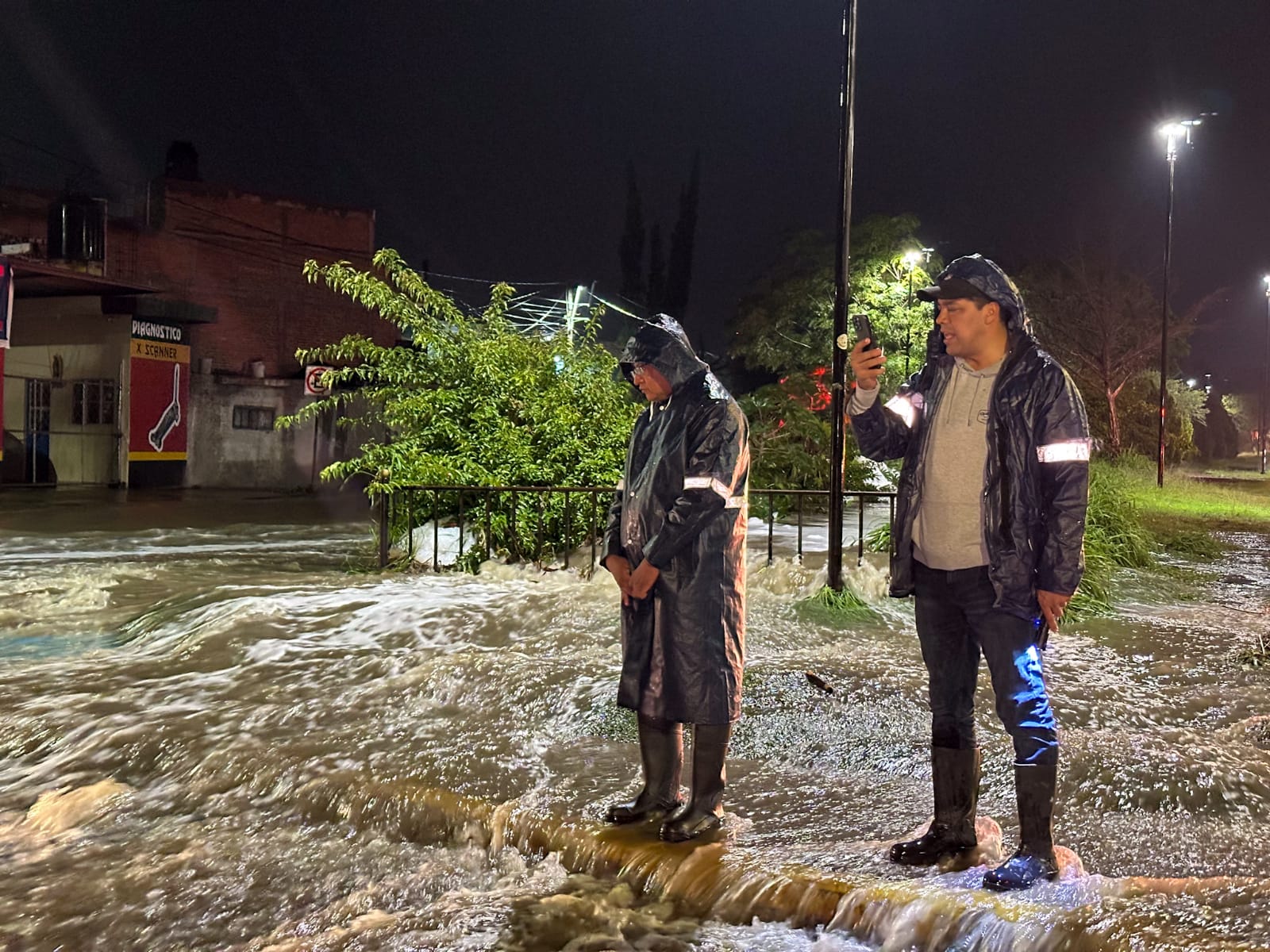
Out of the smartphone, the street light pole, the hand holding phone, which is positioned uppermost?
the street light pole

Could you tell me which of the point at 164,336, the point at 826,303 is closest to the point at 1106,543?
the point at 826,303

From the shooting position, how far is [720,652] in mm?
3619

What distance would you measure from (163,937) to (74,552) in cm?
1003

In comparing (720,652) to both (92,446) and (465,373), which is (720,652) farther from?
(92,446)

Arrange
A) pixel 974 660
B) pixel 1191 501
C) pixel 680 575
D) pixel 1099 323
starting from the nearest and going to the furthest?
pixel 974 660, pixel 680 575, pixel 1191 501, pixel 1099 323

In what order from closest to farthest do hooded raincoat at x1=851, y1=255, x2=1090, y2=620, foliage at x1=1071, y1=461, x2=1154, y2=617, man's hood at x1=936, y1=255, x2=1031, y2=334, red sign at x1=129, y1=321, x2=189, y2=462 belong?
hooded raincoat at x1=851, y1=255, x2=1090, y2=620 < man's hood at x1=936, y1=255, x2=1031, y2=334 < foliage at x1=1071, y1=461, x2=1154, y2=617 < red sign at x1=129, y1=321, x2=189, y2=462

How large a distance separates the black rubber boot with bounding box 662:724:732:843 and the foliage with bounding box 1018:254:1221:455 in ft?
120

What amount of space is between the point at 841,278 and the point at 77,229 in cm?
2138

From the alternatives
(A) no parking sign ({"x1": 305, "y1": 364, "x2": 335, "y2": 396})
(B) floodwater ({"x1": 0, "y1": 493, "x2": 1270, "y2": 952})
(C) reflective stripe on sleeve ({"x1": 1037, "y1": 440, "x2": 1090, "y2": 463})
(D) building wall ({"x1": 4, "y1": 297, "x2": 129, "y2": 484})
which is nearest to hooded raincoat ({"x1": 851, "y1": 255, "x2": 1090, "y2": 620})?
(C) reflective stripe on sleeve ({"x1": 1037, "y1": 440, "x2": 1090, "y2": 463})

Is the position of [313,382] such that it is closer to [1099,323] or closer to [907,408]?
[907,408]

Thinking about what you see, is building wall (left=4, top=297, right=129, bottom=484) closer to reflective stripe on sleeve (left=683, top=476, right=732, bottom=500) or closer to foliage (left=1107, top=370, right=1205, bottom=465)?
reflective stripe on sleeve (left=683, top=476, right=732, bottom=500)

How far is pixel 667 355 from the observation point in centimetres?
382

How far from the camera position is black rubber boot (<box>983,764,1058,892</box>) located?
3160mm

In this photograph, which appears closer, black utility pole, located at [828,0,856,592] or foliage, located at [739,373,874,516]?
black utility pole, located at [828,0,856,592]
